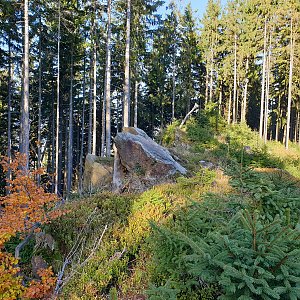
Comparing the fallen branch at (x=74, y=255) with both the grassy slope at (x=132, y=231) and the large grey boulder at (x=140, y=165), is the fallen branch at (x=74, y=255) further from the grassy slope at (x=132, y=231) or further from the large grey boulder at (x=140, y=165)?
the large grey boulder at (x=140, y=165)

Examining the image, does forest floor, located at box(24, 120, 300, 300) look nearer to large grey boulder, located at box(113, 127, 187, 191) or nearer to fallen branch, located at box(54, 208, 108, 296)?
fallen branch, located at box(54, 208, 108, 296)

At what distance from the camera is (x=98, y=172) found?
1181cm

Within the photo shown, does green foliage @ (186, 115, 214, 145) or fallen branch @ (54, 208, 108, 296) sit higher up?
green foliage @ (186, 115, 214, 145)

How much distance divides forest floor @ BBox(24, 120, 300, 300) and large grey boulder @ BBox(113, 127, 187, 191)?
1532 millimetres

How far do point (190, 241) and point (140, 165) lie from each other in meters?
6.99

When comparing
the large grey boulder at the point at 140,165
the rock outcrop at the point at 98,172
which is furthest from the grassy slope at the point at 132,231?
the rock outcrop at the point at 98,172

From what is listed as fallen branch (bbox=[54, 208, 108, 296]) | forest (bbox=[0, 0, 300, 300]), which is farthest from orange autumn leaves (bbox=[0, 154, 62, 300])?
fallen branch (bbox=[54, 208, 108, 296])

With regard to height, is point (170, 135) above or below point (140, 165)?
above

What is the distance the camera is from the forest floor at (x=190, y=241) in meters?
2.52

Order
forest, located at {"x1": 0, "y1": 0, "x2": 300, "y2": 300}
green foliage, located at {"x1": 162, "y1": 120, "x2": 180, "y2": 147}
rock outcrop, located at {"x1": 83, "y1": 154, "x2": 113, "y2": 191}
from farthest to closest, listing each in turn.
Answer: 1. green foliage, located at {"x1": 162, "y1": 120, "x2": 180, "y2": 147}
2. rock outcrop, located at {"x1": 83, "y1": 154, "x2": 113, "y2": 191}
3. forest, located at {"x1": 0, "y1": 0, "x2": 300, "y2": 300}

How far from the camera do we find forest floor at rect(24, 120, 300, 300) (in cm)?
252

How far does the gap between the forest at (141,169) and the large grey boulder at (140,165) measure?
291mm

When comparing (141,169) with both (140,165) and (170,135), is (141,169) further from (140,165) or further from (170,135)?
(170,135)

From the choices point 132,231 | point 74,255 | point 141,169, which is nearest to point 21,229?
point 74,255
